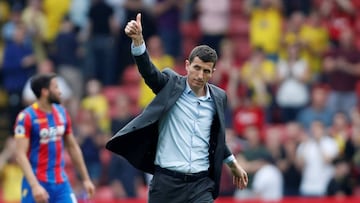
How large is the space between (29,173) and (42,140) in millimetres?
557

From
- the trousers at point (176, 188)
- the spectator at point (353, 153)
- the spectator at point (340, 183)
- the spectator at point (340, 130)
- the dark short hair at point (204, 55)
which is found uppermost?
the dark short hair at point (204, 55)

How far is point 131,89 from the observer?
23.5 metres

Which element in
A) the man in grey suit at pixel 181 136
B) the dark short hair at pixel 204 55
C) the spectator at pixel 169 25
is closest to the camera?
the dark short hair at pixel 204 55

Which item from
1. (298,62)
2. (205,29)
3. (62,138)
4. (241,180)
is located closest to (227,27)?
(205,29)

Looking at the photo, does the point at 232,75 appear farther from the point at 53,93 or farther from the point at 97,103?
the point at 53,93

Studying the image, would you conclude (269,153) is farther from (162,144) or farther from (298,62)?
(162,144)

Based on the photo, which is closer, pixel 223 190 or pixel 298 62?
pixel 223 190

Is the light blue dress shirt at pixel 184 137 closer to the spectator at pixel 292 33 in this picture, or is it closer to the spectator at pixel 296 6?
the spectator at pixel 292 33

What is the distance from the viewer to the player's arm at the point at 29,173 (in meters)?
12.9

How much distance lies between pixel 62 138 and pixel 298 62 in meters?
8.81

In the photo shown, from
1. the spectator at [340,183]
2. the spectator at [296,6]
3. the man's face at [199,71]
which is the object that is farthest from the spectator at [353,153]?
the man's face at [199,71]

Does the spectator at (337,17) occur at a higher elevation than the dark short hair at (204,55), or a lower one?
lower

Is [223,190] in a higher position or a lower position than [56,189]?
lower

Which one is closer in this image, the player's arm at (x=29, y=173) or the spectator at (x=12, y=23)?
the player's arm at (x=29, y=173)
